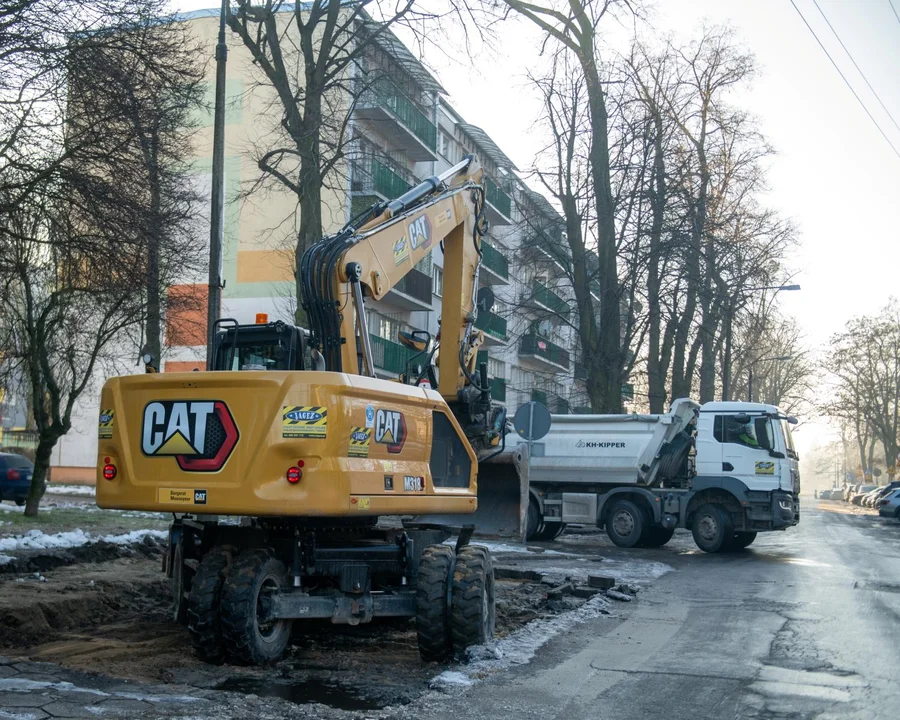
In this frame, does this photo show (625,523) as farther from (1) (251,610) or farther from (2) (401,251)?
(1) (251,610)

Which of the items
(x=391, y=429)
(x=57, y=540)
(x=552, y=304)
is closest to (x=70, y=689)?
(x=391, y=429)

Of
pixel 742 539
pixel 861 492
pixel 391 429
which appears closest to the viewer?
pixel 391 429

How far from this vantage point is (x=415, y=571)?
9.39m

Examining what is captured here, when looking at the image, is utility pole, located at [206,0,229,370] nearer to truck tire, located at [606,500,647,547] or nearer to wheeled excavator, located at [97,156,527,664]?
wheeled excavator, located at [97,156,527,664]

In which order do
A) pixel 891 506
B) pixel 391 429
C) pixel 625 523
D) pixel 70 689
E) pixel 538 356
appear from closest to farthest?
pixel 70 689 → pixel 391 429 → pixel 625 523 → pixel 891 506 → pixel 538 356

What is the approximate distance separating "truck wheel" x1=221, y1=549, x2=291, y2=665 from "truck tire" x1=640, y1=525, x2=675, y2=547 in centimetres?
1521

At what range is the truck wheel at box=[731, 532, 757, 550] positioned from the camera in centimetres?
2242

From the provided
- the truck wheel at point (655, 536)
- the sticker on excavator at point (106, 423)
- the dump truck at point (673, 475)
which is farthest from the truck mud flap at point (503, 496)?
the truck wheel at point (655, 536)

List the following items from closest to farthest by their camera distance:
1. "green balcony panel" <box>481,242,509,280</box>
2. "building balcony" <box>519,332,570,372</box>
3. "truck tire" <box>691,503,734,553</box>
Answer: "truck tire" <box>691,503,734,553</box> → "green balcony panel" <box>481,242,509,280</box> → "building balcony" <box>519,332,570,372</box>

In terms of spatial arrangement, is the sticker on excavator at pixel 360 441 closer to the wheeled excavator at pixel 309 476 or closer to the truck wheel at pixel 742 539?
the wheeled excavator at pixel 309 476

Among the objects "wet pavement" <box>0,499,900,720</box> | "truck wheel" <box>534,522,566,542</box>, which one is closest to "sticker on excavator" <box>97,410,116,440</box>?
"wet pavement" <box>0,499,900,720</box>

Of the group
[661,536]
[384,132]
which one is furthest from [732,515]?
[384,132]

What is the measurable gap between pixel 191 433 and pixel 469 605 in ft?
8.81

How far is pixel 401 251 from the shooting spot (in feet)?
34.9
